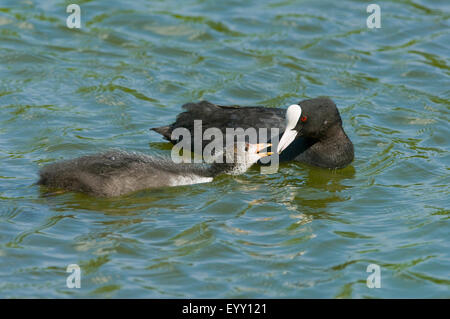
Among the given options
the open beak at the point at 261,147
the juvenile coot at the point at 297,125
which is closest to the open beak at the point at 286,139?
the juvenile coot at the point at 297,125

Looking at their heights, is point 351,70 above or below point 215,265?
above

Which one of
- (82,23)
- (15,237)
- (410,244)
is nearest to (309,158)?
(410,244)

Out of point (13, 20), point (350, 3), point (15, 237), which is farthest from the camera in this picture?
point (350, 3)

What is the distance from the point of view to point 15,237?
19.0ft

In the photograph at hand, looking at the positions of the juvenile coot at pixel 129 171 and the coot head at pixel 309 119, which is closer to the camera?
the juvenile coot at pixel 129 171

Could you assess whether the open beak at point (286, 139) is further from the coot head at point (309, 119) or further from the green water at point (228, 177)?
the green water at point (228, 177)

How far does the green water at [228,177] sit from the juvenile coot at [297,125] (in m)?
0.18

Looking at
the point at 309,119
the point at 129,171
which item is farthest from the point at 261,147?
the point at 129,171

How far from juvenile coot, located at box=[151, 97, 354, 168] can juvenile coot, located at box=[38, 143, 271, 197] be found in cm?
55

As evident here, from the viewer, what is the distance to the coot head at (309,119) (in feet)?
24.1

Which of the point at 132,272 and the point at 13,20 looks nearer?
the point at 132,272
